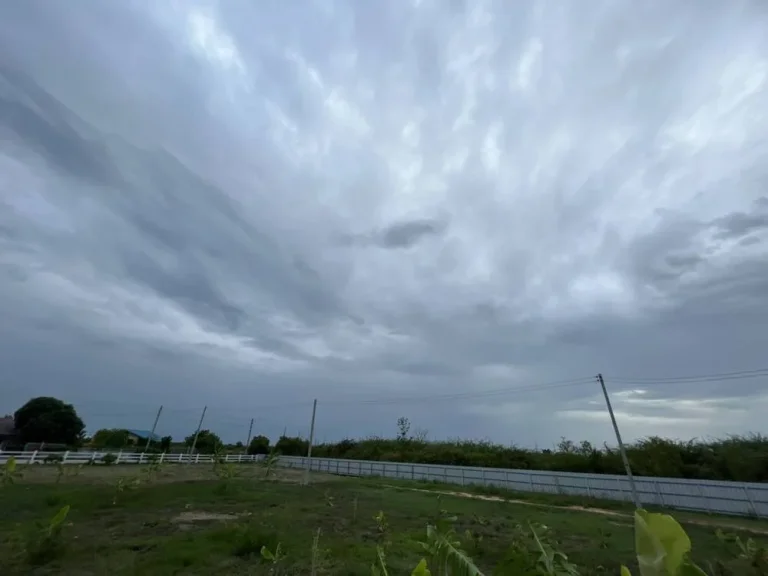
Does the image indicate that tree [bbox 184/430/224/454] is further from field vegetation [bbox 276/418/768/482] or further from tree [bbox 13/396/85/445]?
field vegetation [bbox 276/418/768/482]

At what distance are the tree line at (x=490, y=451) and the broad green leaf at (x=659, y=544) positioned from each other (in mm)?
23518

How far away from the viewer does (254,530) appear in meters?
8.84

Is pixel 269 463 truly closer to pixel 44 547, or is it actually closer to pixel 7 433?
pixel 44 547

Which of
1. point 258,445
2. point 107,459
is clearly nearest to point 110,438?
point 258,445

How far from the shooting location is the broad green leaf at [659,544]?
83 centimetres

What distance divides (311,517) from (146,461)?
22.8 metres

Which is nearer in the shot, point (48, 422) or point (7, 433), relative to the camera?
point (48, 422)

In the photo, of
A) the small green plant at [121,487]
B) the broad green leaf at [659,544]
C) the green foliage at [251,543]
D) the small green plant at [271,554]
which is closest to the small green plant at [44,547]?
the green foliage at [251,543]

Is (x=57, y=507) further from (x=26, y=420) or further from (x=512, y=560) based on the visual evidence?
(x=26, y=420)

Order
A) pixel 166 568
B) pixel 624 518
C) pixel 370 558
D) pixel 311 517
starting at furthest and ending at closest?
1. pixel 624 518
2. pixel 311 517
3. pixel 370 558
4. pixel 166 568

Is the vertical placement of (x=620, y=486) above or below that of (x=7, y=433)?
below

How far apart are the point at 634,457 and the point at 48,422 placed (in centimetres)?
4077

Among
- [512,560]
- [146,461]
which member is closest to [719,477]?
[512,560]

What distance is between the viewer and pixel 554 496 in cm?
1964
